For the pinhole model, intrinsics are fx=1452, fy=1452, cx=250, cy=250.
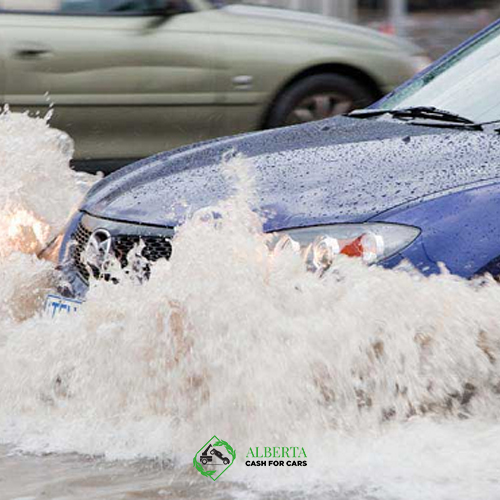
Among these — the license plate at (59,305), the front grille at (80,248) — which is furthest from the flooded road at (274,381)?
the front grille at (80,248)

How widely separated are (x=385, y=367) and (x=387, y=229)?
0.44m

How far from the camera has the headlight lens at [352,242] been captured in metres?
4.42

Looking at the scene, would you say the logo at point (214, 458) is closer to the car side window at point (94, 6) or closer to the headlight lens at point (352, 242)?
the headlight lens at point (352, 242)

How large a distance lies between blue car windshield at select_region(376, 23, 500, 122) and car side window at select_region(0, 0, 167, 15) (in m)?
3.35

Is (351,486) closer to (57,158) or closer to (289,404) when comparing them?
(289,404)

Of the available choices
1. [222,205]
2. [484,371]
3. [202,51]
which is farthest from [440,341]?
[202,51]

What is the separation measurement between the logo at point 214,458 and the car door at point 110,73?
4.87 meters

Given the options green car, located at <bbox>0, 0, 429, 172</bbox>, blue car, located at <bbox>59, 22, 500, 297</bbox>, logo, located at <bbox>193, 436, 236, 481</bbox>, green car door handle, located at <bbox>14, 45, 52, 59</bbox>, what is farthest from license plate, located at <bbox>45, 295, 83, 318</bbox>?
green car door handle, located at <bbox>14, 45, 52, 59</bbox>

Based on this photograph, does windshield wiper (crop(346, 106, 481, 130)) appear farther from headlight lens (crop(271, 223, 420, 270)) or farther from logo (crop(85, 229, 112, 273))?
logo (crop(85, 229, 112, 273))

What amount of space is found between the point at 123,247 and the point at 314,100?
15.2 ft

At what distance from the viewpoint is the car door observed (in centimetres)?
895

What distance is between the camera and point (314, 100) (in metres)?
9.34

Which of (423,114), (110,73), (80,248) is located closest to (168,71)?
(110,73)

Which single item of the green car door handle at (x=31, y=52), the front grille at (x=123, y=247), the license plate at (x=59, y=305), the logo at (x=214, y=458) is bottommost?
the logo at (x=214, y=458)
